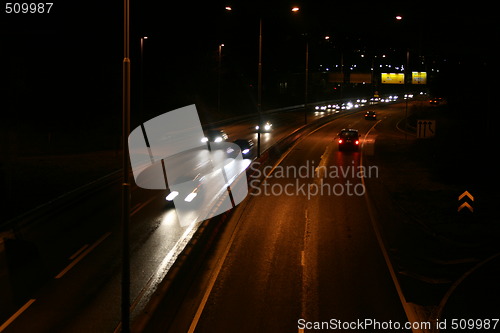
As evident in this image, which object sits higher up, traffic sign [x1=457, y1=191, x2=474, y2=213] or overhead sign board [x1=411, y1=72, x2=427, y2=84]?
overhead sign board [x1=411, y1=72, x2=427, y2=84]

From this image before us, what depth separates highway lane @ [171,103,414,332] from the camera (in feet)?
37.3

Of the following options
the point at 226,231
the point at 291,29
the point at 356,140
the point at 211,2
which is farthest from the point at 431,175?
the point at 291,29

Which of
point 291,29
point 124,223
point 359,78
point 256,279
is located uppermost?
point 291,29

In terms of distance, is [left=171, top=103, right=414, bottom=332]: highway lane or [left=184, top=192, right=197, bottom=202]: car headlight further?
[left=184, top=192, right=197, bottom=202]: car headlight

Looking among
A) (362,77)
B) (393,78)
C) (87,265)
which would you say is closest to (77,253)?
(87,265)

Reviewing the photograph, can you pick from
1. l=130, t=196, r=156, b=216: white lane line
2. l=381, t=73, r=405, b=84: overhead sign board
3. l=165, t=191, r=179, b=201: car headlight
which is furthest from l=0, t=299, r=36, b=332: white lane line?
l=381, t=73, r=405, b=84: overhead sign board

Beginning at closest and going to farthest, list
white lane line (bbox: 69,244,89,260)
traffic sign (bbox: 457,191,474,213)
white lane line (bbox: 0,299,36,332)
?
white lane line (bbox: 0,299,36,332)
white lane line (bbox: 69,244,89,260)
traffic sign (bbox: 457,191,474,213)


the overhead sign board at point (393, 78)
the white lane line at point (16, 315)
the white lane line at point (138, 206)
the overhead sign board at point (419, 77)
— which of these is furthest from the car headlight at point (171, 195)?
the overhead sign board at point (393, 78)

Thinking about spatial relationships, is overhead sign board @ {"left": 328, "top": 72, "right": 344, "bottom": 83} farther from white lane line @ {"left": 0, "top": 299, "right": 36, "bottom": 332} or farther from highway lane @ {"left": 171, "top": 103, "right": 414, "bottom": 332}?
white lane line @ {"left": 0, "top": 299, "right": 36, "bottom": 332}

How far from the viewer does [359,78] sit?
9025cm

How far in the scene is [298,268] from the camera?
1452cm

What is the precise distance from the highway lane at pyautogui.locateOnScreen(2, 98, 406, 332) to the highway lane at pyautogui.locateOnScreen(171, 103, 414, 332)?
1.77 meters

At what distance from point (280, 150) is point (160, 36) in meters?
39.0

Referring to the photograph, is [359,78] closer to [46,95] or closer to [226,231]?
[46,95]
